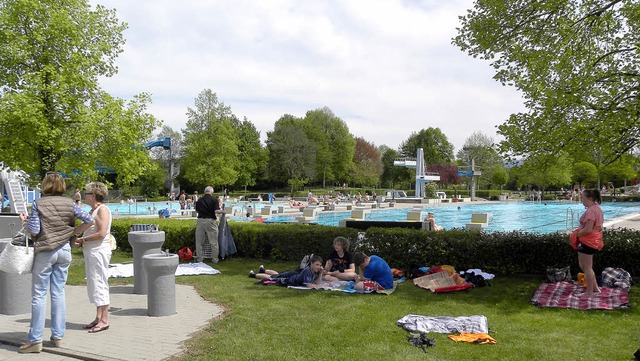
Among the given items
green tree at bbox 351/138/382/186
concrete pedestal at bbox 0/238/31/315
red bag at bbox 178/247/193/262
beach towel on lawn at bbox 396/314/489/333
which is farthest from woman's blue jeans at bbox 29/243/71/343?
green tree at bbox 351/138/382/186

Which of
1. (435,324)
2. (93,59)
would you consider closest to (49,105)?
(93,59)

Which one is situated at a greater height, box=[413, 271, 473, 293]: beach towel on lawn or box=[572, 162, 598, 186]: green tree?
box=[572, 162, 598, 186]: green tree

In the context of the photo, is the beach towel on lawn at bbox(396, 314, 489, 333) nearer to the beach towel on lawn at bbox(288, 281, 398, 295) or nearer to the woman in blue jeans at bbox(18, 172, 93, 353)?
the beach towel on lawn at bbox(288, 281, 398, 295)

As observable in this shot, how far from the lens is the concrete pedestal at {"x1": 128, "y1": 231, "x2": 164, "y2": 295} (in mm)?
8578

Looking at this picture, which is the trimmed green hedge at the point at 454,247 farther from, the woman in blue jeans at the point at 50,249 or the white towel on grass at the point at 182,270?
the woman in blue jeans at the point at 50,249

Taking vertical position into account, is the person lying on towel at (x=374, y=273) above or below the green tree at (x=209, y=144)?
below

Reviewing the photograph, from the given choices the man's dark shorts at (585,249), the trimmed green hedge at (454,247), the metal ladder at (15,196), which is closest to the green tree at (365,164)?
the metal ladder at (15,196)

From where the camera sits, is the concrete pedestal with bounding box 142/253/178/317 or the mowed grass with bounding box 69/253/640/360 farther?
the concrete pedestal with bounding box 142/253/178/317

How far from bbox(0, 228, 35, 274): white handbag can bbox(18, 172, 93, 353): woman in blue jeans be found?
0.26ft

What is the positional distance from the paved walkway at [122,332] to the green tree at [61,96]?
22.8ft

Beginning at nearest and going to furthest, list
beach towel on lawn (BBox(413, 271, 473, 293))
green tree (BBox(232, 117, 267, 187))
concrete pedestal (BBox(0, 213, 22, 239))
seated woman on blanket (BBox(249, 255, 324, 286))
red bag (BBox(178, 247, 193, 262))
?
beach towel on lawn (BBox(413, 271, 473, 293))
seated woman on blanket (BBox(249, 255, 324, 286))
red bag (BBox(178, 247, 193, 262))
concrete pedestal (BBox(0, 213, 22, 239))
green tree (BBox(232, 117, 267, 187))

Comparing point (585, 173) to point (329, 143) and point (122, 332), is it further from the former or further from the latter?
point (122, 332)

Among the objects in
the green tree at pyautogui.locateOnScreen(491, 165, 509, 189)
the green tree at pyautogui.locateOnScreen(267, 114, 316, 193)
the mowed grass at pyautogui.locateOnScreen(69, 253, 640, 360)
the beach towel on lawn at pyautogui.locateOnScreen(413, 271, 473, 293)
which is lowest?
the mowed grass at pyautogui.locateOnScreen(69, 253, 640, 360)

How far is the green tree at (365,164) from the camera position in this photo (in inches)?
3054
